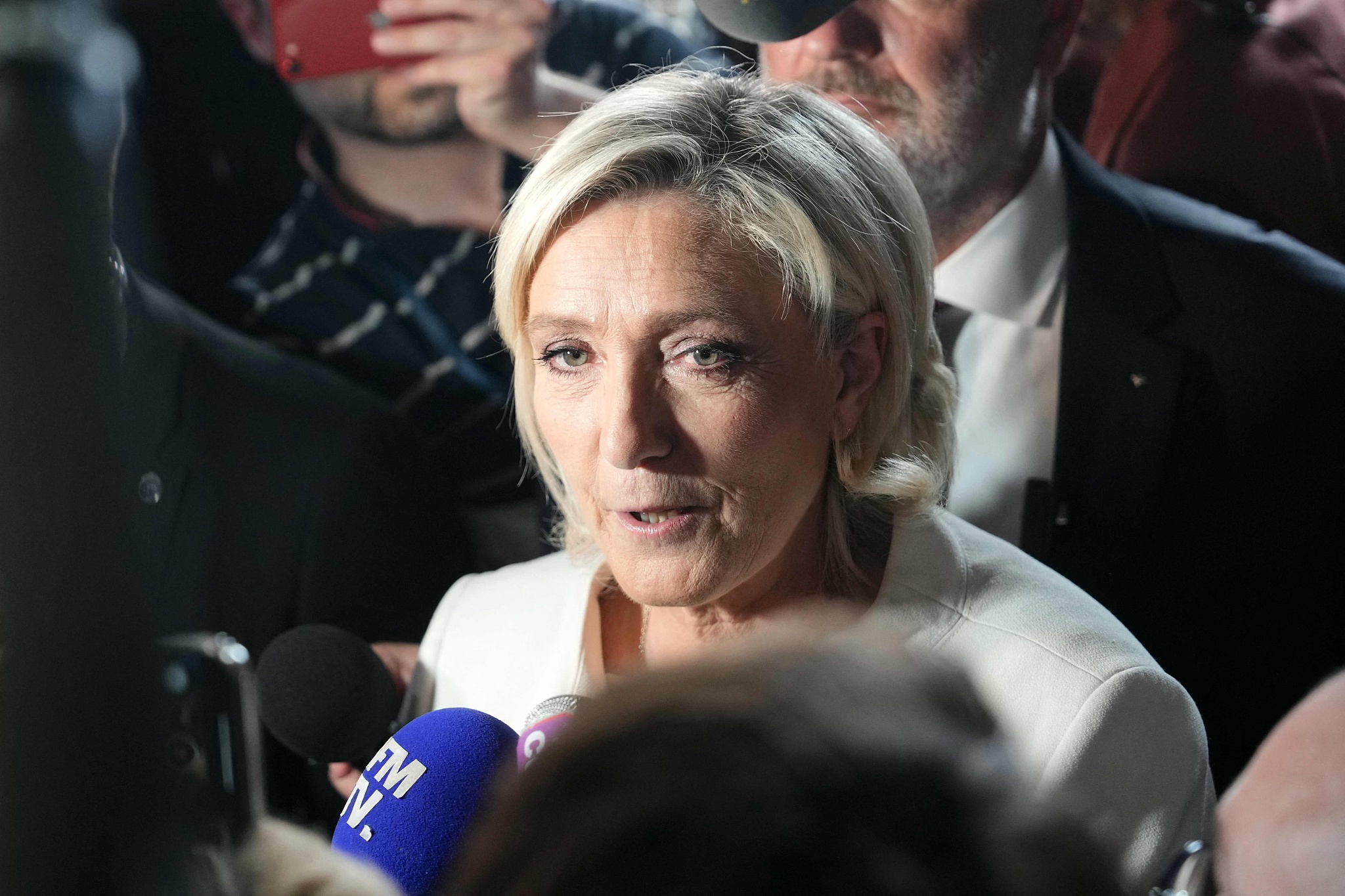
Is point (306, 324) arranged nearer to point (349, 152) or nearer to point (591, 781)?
point (349, 152)

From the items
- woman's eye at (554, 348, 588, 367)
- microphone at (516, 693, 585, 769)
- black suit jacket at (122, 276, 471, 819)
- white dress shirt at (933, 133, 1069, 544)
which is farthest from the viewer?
black suit jacket at (122, 276, 471, 819)

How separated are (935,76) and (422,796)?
1317 mm

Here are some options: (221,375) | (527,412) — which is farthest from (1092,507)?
(221,375)

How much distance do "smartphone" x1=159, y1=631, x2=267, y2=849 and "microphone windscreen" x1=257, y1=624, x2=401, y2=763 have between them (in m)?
0.32

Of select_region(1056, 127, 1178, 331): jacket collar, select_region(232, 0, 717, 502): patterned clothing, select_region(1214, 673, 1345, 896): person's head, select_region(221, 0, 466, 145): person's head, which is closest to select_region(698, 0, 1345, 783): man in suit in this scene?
select_region(1056, 127, 1178, 331): jacket collar

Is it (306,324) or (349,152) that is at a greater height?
(349,152)

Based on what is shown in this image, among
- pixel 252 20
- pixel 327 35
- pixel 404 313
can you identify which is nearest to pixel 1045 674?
pixel 404 313

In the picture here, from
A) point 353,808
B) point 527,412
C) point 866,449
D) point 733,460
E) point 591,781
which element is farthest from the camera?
point 527,412

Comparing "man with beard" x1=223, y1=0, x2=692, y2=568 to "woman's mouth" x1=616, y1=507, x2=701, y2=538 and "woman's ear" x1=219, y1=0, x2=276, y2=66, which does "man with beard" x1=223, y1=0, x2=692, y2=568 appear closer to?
"woman's ear" x1=219, y1=0, x2=276, y2=66

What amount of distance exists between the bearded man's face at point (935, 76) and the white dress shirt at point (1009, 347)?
3.4 inches

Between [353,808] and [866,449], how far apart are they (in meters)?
0.74

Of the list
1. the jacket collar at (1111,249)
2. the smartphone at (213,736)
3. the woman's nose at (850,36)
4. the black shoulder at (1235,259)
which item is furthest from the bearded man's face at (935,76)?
the smartphone at (213,736)

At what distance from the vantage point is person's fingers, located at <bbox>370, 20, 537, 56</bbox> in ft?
6.71

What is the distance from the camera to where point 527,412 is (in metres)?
1.70
